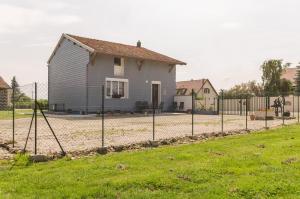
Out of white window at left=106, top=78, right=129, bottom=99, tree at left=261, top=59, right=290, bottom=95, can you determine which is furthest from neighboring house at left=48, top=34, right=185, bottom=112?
tree at left=261, top=59, right=290, bottom=95

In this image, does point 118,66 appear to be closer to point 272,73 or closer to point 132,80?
point 132,80

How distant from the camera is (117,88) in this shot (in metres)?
31.8

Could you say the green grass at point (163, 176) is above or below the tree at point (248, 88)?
below

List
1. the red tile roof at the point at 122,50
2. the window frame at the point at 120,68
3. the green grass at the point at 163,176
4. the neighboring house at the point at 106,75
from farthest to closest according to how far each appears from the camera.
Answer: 1. the window frame at the point at 120,68
2. the red tile roof at the point at 122,50
3. the neighboring house at the point at 106,75
4. the green grass at the point at 163,176

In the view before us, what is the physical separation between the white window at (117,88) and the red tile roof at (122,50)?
2.37 meters

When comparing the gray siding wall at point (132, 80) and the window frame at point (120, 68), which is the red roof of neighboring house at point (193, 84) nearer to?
the gray siding wall at point (132, 80)

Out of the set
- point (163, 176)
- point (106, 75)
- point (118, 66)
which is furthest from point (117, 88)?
point (163, 176)

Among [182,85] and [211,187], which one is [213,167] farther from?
[182,85]

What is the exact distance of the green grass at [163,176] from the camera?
5.69m

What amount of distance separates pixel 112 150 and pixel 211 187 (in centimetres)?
474

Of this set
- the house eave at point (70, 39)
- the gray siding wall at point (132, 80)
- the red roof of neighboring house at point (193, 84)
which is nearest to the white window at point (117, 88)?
the gray siding wall at point (132, 80)

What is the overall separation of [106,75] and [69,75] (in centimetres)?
332

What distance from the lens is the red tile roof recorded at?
30250mm

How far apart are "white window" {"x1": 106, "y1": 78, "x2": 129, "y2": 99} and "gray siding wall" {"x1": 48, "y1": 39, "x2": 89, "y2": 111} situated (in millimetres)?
2269
